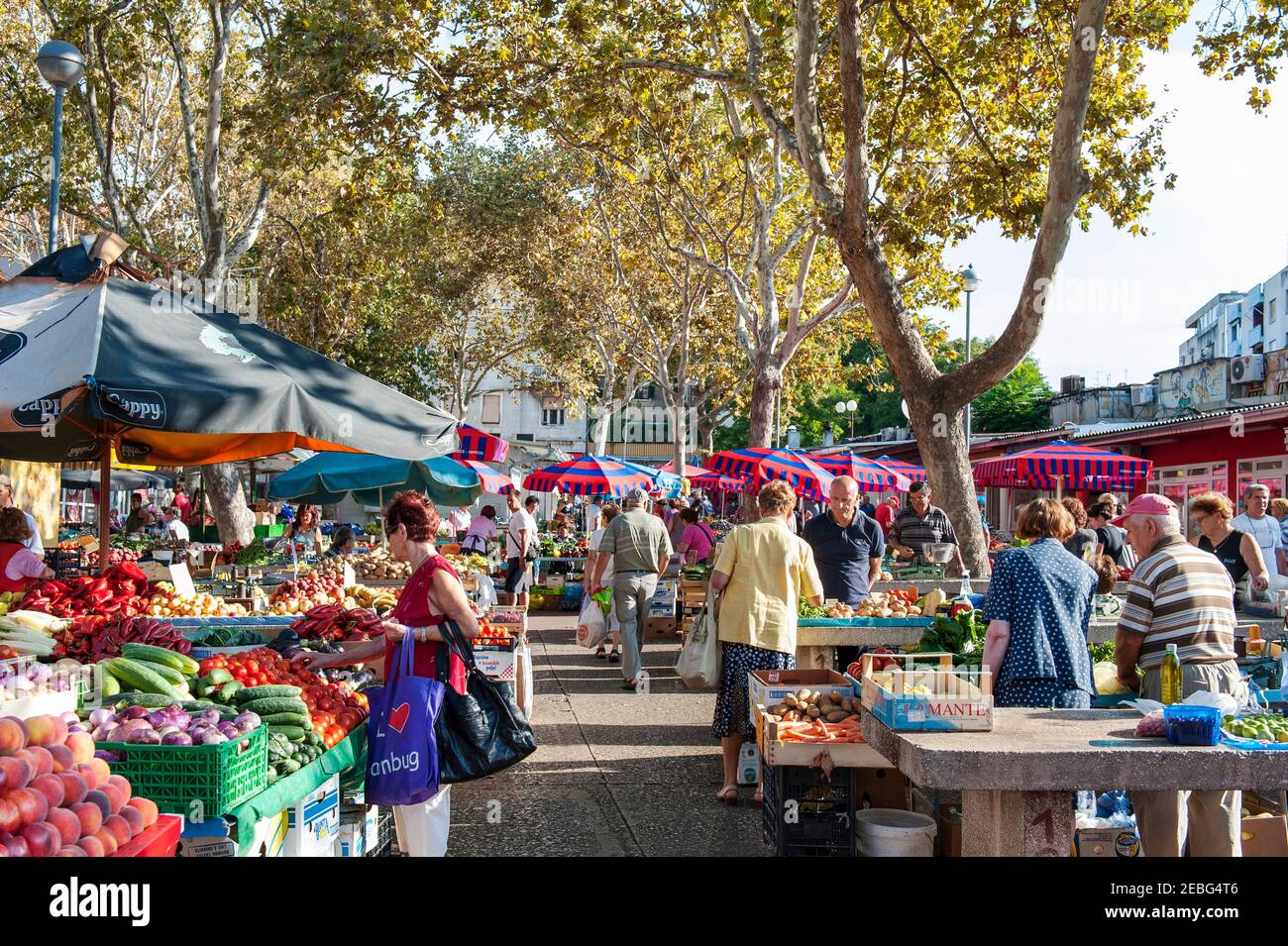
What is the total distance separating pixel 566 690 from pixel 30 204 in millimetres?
15983

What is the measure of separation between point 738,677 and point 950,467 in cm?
334

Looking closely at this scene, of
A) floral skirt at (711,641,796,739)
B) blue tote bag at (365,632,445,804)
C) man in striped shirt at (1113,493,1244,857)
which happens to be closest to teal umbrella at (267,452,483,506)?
floral skirt at (711,641,796,739)

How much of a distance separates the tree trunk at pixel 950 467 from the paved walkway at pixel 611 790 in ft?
9.26

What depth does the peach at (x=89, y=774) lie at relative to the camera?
11.2ft

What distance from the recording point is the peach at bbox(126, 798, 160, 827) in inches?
137

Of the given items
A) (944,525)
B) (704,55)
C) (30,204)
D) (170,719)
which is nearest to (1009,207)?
(944,525)

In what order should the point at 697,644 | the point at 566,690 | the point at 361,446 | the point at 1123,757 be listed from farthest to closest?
the point at 566,690 → the point at 697,644 → the point at 361,446 → the point at 1123,757

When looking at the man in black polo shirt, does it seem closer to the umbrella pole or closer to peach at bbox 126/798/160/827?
the umbrella pole

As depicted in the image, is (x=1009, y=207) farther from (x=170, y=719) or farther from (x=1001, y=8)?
(x=170, y=719)

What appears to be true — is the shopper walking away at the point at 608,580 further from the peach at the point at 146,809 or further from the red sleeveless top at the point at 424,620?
the peach at the point at 146,809

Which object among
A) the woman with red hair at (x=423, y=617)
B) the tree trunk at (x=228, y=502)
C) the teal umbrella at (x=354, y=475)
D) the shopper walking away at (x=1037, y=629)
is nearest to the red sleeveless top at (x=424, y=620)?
the woman with red hair at (x=423, y=617)

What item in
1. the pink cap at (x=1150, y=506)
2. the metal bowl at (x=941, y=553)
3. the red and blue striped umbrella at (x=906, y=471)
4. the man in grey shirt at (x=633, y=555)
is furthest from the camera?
the red and blue striped umbrella at (x=906, y=471)

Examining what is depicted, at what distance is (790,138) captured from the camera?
11.4 metres

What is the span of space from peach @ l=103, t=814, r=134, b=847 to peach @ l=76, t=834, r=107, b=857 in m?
0.11
